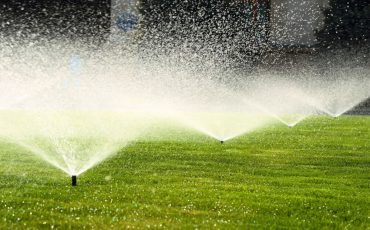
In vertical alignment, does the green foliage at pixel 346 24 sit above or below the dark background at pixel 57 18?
below

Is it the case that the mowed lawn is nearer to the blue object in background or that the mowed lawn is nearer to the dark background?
the blue object in background

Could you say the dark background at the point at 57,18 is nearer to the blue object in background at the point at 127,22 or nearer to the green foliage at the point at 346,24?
the blue object in background at the point at 127,22

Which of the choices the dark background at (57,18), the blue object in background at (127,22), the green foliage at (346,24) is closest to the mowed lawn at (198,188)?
the green foliage at (346,24)

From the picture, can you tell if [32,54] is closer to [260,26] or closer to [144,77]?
[144,77]

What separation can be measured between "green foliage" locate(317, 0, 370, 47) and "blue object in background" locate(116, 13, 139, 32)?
37.6ft

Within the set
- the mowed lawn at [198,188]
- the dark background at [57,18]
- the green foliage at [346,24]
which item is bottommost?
the mowed lawn at [198,188]

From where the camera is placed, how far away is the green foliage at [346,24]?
36.1 meters

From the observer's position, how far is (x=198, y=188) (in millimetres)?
9133

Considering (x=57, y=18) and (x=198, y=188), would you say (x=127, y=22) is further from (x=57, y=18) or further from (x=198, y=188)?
(x=198, y=188)

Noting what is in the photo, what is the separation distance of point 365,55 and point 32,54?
2123 cm

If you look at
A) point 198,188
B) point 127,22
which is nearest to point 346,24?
point 127,22

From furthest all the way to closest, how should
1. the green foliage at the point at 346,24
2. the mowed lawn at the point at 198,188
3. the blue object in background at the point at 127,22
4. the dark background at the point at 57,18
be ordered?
1. the dark background at the point at 57,18
2. the blue object in background at the point at 127,22
3. the green foliage at the point at 346,24
4. the mowed lawn at the point at 198,188

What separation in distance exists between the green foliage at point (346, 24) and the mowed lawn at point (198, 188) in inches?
903

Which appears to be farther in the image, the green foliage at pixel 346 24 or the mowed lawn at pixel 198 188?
the green foliage at pixel 346 24
